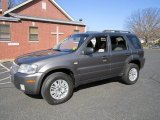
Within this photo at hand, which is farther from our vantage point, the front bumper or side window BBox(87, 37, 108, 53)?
side window BBox(87, 37, 108, 53)

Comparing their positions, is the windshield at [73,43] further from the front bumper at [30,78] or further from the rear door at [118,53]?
the front bumper at [30,78]

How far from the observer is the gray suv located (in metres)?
4.96

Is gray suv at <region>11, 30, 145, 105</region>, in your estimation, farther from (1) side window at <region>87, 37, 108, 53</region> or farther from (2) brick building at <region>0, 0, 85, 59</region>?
(2) brick building at <region>0, 0, 85, 59</region>

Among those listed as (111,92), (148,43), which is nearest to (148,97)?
(111,92)

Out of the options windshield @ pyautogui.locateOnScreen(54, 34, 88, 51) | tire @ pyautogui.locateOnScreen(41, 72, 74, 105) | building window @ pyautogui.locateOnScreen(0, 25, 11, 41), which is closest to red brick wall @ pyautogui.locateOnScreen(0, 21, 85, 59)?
building window @ pyautogui.locateOnScreen(0, 25, 11, 41)

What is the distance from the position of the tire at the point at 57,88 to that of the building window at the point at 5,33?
1189 cm

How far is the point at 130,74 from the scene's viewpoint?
23.9ft

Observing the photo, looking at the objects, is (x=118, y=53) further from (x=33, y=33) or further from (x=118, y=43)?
A: (x=33, y=33)

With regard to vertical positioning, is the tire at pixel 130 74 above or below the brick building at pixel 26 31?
below

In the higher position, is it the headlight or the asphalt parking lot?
the headlight

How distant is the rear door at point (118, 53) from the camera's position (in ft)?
21.5

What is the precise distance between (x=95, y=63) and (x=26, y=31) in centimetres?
1227

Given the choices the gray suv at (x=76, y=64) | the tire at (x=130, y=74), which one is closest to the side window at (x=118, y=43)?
the gray suv at (x=76, y=64)

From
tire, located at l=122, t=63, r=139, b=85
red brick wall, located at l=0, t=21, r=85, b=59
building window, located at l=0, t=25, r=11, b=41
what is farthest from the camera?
red brick wall, located at l=0, t=21, r=85, b=59
